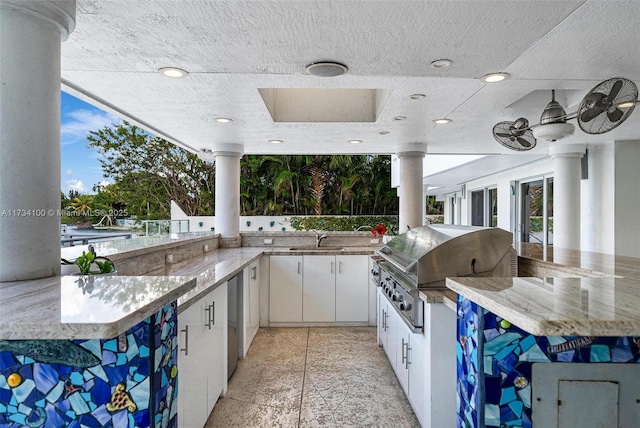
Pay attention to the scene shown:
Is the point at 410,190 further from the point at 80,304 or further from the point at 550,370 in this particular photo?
the point at 80,304

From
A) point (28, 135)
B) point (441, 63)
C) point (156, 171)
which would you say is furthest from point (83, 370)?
point (156, 171)

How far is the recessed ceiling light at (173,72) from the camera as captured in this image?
2391 millimetres

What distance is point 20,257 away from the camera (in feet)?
4.73

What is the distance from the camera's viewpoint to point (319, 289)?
468cm

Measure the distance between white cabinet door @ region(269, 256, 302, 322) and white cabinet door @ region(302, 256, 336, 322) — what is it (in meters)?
0.08

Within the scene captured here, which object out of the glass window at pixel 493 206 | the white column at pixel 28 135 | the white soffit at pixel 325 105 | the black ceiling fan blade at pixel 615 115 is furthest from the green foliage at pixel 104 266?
the glass window at pixel 493 206

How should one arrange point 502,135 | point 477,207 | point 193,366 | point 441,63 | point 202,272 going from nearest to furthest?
point 193,366 < point 441,63 < point 202,272 < point 502,135 < point 477,207

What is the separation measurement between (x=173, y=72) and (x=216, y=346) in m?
1.89

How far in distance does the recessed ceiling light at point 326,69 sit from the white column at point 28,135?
1.29 metres

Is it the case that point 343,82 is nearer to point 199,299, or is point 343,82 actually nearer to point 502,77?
point 502,77

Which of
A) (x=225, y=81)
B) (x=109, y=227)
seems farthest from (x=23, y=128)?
(x=109, y=227)

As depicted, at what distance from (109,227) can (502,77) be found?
3327mm

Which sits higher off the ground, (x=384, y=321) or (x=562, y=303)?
(x=562, y=303)

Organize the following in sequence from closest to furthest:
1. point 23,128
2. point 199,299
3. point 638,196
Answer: point 23,128, point 199,299, point 638,196
